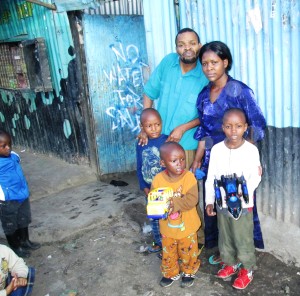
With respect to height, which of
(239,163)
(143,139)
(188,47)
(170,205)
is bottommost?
(170,205)

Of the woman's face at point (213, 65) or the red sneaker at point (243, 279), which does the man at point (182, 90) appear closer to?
the woman's face at point (213, 65)

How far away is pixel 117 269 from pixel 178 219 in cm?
92

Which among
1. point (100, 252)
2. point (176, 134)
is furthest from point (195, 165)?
point (100, 252)

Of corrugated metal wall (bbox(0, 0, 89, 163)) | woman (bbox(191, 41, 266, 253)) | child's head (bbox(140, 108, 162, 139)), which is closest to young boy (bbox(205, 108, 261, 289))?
woman (bbox(191, 41, 266, 253))

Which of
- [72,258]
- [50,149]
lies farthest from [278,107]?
[50,149]

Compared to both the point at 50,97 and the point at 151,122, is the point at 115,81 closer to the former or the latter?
the point at 50,97

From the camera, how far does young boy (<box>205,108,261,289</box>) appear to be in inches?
103

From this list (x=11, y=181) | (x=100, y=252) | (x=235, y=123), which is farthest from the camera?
(x=100, y=252)

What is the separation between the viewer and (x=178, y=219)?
2.79m

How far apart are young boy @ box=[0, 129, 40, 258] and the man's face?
1.74 m

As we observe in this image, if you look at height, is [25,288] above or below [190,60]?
below

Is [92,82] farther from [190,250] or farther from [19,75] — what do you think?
[190,250]

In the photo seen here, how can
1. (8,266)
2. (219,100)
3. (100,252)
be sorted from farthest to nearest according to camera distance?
(100,252)
(219,100)
(8,266)

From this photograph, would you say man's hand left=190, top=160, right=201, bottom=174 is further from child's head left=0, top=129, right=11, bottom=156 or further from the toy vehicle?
child's head left=0, top=129, right=11, bottom=156
